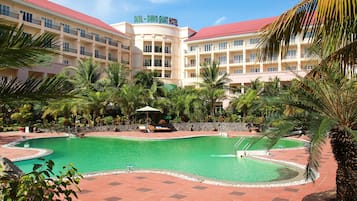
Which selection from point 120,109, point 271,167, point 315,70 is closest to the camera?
point 315,70

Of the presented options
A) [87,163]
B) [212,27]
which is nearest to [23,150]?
[87,163]

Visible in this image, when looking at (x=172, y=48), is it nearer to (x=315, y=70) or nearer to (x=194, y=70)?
(x=194, y=70)

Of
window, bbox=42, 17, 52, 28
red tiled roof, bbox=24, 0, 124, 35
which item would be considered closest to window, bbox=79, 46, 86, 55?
red tiled roof, bbox=24, 0, 124, 35

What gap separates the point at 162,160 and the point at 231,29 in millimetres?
38096

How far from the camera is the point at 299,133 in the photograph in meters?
5.22

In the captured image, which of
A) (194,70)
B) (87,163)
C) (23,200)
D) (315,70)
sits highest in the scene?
(194,70)

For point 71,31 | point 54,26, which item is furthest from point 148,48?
point 54,26

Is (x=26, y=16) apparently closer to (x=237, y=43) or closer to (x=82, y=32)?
(x=82, y=32)

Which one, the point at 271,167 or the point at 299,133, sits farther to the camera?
the point at 271,167

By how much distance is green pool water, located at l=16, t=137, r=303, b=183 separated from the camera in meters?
10.4

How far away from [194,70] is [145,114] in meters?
22.1

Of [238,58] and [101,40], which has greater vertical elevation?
[101,40]

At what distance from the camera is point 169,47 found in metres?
51.3

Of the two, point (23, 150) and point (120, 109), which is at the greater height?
point (120, 109)
